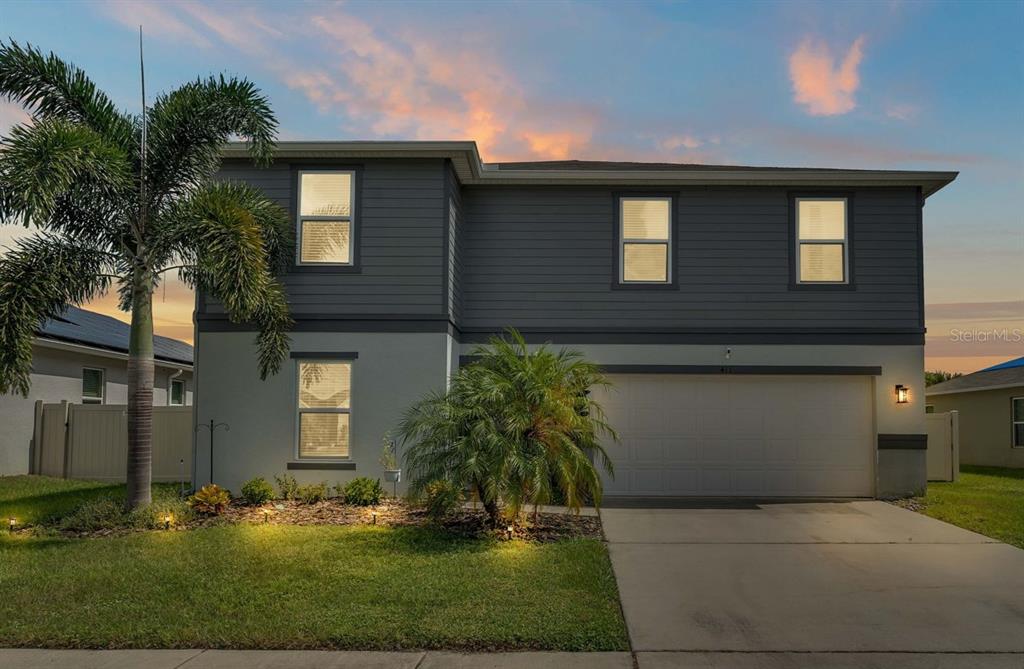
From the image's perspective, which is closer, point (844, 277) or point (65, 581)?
point (65, 581)

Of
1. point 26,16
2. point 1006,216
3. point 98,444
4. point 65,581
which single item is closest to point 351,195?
point 26,16

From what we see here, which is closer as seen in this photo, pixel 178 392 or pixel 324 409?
pixel 324 409

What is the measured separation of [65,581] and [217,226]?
14.7ft

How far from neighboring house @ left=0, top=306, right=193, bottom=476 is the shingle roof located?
2293 cm

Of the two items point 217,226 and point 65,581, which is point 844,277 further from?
point 65,581

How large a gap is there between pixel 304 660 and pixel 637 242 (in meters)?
9.74

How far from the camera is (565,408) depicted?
375 inches

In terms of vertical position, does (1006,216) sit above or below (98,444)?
above

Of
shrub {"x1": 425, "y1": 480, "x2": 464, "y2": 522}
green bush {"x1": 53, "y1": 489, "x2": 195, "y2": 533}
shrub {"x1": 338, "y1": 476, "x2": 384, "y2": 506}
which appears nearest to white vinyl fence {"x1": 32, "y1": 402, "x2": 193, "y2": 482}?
green bush {"x1": 53, "y1": 489, "x2": 195, "y2": 533}

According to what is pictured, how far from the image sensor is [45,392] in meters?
17.5

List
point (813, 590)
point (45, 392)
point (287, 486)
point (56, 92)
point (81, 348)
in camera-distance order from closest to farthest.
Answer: point (813, 590), point (56, 92), point (287, 486), point (45, 392), point (81, 348)

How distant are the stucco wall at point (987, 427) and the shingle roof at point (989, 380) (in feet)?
0.70

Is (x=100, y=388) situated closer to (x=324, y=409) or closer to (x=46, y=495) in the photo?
(x=46, y=495)

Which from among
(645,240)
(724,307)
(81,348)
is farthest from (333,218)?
(81,348)
